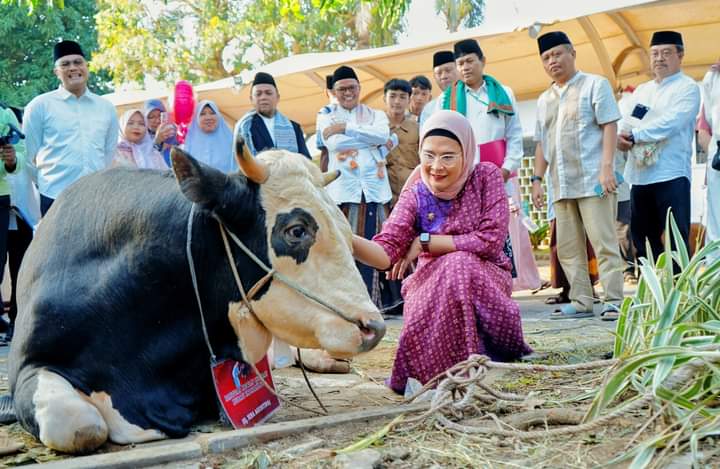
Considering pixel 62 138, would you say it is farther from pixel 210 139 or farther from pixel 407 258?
pixel 407 258

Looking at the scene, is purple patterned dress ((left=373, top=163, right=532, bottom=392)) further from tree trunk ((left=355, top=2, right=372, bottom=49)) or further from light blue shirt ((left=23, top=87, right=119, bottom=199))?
tree trunk ((left=355, top=2, right=372, bottom=49))

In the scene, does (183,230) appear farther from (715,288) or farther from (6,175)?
(6,175)

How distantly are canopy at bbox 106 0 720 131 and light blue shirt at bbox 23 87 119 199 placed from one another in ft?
16.9

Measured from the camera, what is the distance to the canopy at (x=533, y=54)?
30.6 ft

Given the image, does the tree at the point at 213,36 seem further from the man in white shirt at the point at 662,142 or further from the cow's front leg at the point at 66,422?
the cow's front leg at the point at 66,422

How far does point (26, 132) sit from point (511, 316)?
4.03 metres

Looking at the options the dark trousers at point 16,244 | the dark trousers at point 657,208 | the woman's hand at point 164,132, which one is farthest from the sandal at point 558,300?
the dark trousers at point 16,244

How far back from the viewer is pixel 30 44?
24641 mm

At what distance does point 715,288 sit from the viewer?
121 inches

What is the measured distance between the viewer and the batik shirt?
6.25m

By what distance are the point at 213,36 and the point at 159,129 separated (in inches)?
595

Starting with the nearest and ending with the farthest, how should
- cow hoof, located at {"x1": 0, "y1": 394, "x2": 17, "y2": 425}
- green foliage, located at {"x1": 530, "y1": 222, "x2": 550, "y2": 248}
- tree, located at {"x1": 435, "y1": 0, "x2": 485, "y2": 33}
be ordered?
cow hoof, located at {"x1": 0, "y1": 394, "x2": 17, "y2": 425}, green foliage, located at {"x1": 530, "y1": 222, "x2": 550, "y2": 248}, tree, located at {"x1": 435, "y1": 0, "x2": 485, "y2": 33}

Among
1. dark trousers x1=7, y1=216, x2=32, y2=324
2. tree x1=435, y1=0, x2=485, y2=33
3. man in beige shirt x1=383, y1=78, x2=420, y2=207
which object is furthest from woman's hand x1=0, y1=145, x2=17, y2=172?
tree x1=435, y1=0, x2=485, y2=33

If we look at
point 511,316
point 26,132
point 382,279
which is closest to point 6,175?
point 26,132
